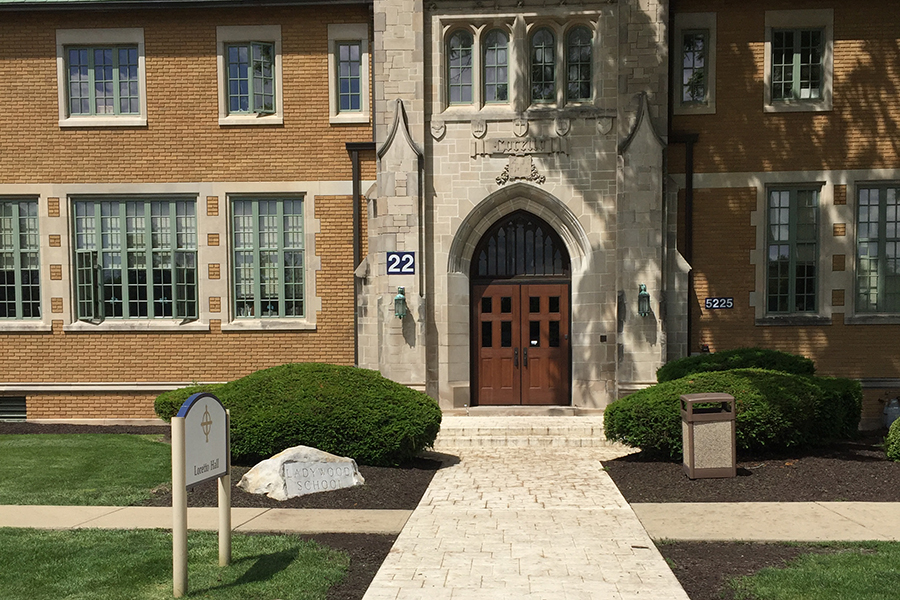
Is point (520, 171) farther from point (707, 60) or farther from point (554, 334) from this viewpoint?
point (707, 60)

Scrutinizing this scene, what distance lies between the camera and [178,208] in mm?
14742

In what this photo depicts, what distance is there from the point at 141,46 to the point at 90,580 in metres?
12.1

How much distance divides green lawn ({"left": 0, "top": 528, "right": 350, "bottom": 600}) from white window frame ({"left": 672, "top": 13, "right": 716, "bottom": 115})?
1139cm

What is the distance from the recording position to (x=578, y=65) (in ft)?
45.4

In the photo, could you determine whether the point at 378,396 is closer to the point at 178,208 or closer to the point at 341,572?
the point at 341,572

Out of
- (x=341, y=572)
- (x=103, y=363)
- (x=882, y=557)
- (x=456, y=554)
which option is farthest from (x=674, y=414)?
(x=103, y=363)

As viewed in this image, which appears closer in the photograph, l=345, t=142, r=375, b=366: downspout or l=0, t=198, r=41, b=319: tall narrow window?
l=345, t=142, r=375, b=366: downspout

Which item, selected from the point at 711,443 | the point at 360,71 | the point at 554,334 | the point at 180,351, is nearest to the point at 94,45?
the point at 360,71

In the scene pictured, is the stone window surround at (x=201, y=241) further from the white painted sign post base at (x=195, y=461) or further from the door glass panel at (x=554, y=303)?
the white painted sign post base at (x=195, y=461)

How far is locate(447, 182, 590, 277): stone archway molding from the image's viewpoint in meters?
13.8

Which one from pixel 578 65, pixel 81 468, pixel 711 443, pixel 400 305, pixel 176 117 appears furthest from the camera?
pixel 176 117

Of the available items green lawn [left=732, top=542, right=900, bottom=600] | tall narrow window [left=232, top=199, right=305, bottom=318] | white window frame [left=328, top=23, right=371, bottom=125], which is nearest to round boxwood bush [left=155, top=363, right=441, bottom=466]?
tall narrow window [left=232, top=199, right=305, bottom=318]

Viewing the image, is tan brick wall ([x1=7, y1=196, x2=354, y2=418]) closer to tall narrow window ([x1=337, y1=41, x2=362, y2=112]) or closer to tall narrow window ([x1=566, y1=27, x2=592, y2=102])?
tall narrow window ([x1=337, y1=41, x2=362, y2=112])

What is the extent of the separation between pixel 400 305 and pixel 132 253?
592 cm
